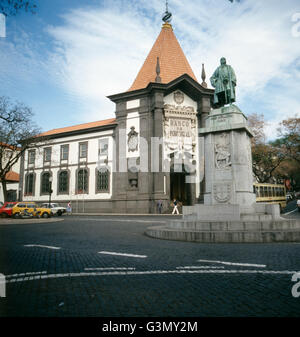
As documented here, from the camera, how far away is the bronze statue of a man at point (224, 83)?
36.3ft

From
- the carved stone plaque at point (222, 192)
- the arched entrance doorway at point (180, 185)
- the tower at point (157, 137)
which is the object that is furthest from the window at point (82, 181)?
the carved stone plaque at point (222, 192)

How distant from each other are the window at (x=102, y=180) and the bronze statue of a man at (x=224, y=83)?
986 inches

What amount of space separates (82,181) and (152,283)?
1347 inches

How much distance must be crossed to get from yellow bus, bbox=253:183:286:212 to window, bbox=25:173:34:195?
33.5m

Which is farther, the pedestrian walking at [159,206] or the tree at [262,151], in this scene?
the tree at [262,151]

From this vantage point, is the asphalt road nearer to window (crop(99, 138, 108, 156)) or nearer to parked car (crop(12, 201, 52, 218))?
parked car (crop(12, 201, 52, 218))

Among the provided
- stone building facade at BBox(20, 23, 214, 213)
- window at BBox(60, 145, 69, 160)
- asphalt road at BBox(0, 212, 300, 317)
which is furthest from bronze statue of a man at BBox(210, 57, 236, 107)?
window at BBox(60, 145, 69, 160)

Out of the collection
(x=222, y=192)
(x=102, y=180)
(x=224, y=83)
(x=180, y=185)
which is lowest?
(x=222, y=192)

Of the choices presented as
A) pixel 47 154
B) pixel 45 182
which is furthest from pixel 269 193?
pixel 47 154

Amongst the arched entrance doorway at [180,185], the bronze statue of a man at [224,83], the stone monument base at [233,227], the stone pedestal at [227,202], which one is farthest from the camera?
the arched entrance doorway at [180,185]

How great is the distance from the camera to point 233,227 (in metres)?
8.79

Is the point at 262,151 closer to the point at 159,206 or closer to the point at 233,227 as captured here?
the point at 159,206

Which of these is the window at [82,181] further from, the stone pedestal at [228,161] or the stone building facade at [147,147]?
the stone pedestal at [228,161]

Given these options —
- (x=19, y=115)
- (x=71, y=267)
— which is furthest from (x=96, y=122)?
(x=71, y=267)
